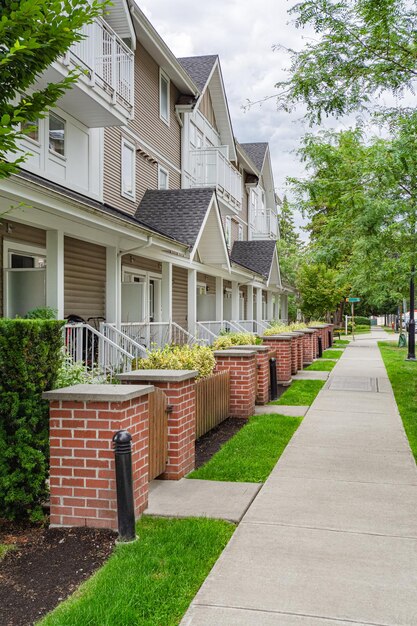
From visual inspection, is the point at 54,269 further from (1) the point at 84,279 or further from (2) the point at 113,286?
(1) the point at 84,279

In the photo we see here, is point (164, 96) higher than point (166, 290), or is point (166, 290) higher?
point (164, 96)

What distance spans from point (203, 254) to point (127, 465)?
14.6 meters

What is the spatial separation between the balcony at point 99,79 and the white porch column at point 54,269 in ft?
9.18

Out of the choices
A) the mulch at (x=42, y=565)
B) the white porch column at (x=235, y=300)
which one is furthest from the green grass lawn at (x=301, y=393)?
the white porch column at (x=235, y=300)

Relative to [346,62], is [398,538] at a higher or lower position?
lower

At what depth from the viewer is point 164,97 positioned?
1850 cm

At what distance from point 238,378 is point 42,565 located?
6128mm

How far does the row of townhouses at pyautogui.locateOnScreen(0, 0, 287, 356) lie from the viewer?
10172 millimetres

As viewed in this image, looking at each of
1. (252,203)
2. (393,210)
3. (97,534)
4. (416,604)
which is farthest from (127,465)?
(252,203)

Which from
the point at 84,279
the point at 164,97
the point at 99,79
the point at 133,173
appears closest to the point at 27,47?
the point at 99,79

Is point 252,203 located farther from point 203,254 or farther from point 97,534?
point 97,534

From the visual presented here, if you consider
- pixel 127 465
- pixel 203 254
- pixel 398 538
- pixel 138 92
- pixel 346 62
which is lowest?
pixel 398 538

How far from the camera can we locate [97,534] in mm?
4633

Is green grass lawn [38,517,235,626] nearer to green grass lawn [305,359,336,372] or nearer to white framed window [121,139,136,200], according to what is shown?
white framed window [121,139,136,200]
